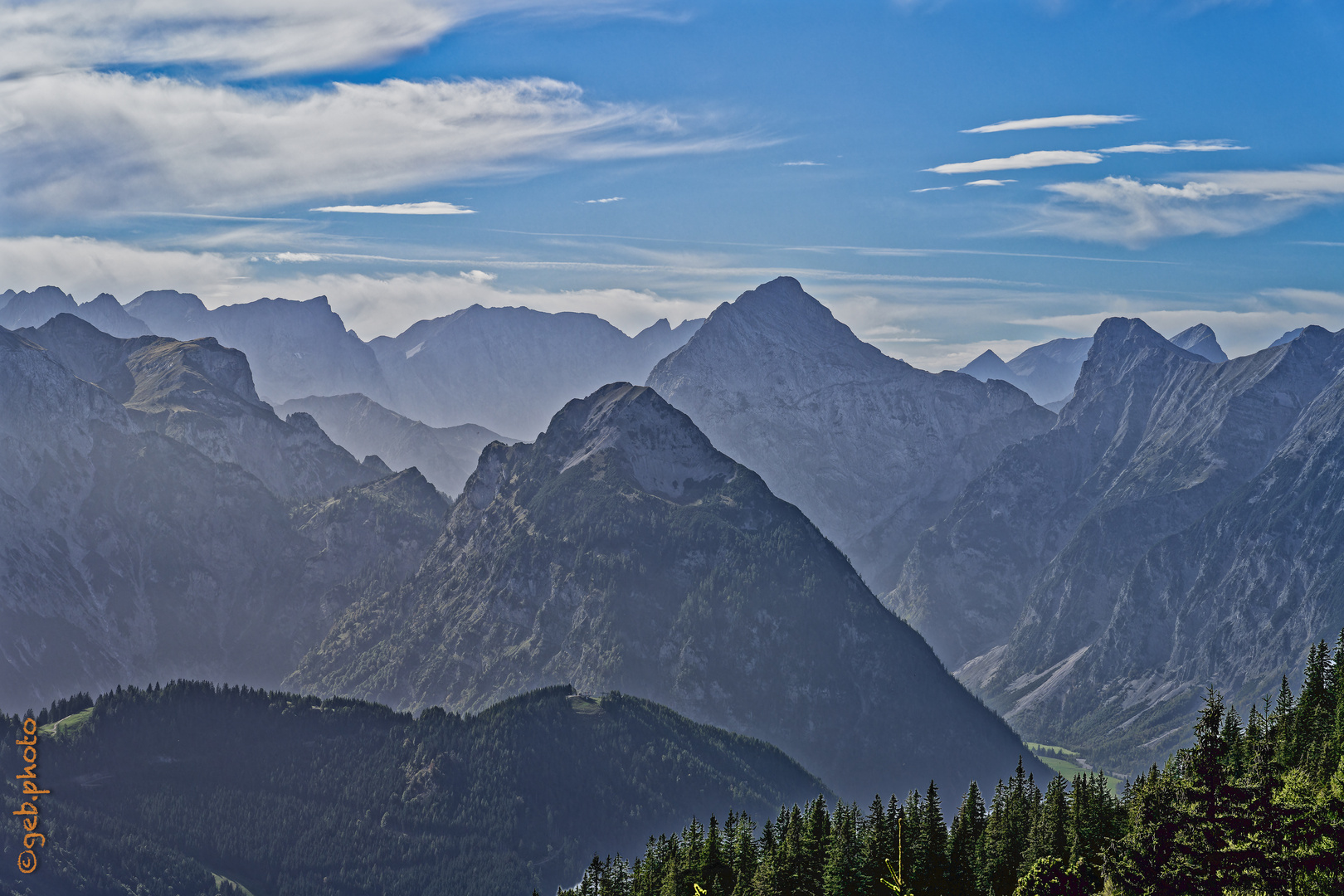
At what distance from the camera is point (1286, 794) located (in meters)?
147

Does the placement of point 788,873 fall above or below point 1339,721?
below

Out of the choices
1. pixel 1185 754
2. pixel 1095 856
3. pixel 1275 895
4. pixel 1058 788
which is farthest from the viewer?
pixel 1058 788

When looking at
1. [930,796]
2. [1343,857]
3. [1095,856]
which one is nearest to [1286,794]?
[1343,857]

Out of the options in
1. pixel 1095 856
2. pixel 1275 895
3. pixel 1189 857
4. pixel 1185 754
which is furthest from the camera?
pixel 1185 754

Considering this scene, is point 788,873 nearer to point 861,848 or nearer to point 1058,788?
point 861,848

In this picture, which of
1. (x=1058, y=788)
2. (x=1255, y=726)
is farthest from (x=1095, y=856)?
(x=1255, y=726)

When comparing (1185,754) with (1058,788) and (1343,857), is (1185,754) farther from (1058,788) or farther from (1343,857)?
(1343,857)

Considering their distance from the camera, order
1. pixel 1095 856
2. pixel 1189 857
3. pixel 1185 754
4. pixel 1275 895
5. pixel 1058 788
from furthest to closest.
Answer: pixel 1058 788 < pixel 1185 754 < pixel 1095 856 < pixel 1189 857 < pixel 1275 895

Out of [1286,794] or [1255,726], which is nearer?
[1286,794]

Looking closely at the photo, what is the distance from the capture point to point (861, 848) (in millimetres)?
189250

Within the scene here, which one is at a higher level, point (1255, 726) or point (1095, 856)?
point (1255, 726)

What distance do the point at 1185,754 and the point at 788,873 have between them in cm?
6141

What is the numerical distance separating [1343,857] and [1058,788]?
189ft

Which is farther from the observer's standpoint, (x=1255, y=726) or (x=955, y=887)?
(x=1255, y=726)
